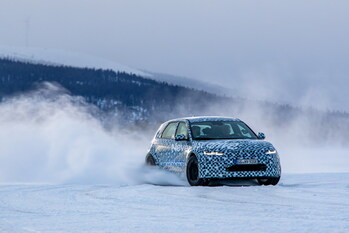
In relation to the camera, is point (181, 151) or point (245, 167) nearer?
point (245, 167)

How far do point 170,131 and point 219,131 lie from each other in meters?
1.33

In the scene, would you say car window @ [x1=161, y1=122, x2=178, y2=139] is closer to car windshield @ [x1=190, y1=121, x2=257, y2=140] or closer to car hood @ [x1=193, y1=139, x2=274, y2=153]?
car windshield @ [x1=190, y1=121, x2=257, y2=140]

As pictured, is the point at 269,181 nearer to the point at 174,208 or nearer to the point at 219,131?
the point at 219,131

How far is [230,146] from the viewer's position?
15.0m

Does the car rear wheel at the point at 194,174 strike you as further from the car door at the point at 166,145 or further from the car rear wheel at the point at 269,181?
the car rear wheel at the point at 269,181

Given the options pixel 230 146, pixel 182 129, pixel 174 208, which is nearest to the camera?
pixel 174 208

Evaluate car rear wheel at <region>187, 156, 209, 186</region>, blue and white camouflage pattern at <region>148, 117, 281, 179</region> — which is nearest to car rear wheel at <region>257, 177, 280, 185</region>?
blue and white camouflage pattern at <region>148, 117, 281, 179</region>

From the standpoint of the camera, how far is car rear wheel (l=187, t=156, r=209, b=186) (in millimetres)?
15000

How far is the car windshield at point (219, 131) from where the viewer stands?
1595 cm

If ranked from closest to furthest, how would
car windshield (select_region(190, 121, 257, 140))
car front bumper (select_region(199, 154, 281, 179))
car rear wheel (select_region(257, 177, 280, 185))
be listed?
car front bumper (select_region(199, 154, 281, 179))
car rear wheel (select_region(257, 177, 280, 185))
car windshield (select_region(190, 121, 257, 140))

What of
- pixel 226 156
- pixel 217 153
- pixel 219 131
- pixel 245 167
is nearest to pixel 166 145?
pixel 219 131

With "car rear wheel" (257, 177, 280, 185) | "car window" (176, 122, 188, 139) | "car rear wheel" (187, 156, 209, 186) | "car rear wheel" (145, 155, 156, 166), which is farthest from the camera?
"car rear wheel" (145, 155, 156, 166)

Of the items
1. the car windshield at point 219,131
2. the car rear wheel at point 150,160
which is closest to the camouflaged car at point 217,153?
the car windshield at point 219,131

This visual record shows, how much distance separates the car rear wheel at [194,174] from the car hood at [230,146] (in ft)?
0.83
